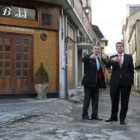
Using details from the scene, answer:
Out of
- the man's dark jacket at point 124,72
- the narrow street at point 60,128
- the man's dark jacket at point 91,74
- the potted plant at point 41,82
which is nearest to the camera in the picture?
the narrow street at point 60,128

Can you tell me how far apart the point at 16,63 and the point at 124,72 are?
628 cm

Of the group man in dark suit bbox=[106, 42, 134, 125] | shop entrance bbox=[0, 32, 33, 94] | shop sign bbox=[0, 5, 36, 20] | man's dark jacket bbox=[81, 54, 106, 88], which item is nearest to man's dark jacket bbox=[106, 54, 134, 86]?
man in dark suit bbox=[106, 42, 134, 125]

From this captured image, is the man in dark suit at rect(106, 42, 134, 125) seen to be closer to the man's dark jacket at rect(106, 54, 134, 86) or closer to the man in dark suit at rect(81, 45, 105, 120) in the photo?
the man's dark jacket at rect(106, 54, 134, 86)

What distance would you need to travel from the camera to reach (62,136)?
535 centimetres

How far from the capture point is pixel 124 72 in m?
6.85

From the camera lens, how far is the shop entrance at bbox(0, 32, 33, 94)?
11.9m

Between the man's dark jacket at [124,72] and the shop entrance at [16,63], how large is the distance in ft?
19.5

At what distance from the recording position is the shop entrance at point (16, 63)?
11.9m

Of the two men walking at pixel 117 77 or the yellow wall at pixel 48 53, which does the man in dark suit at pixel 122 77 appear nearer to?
the two men walking at pixel 117 77

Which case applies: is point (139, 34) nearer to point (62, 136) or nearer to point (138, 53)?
point (138, 53)

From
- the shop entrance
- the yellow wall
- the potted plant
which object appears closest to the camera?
the potted plant

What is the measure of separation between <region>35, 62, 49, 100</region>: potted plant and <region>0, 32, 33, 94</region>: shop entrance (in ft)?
1.98

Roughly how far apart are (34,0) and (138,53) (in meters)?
22.5

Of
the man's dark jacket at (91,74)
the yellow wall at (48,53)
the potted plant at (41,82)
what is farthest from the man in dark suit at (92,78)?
the yellow wall at (48,53)
